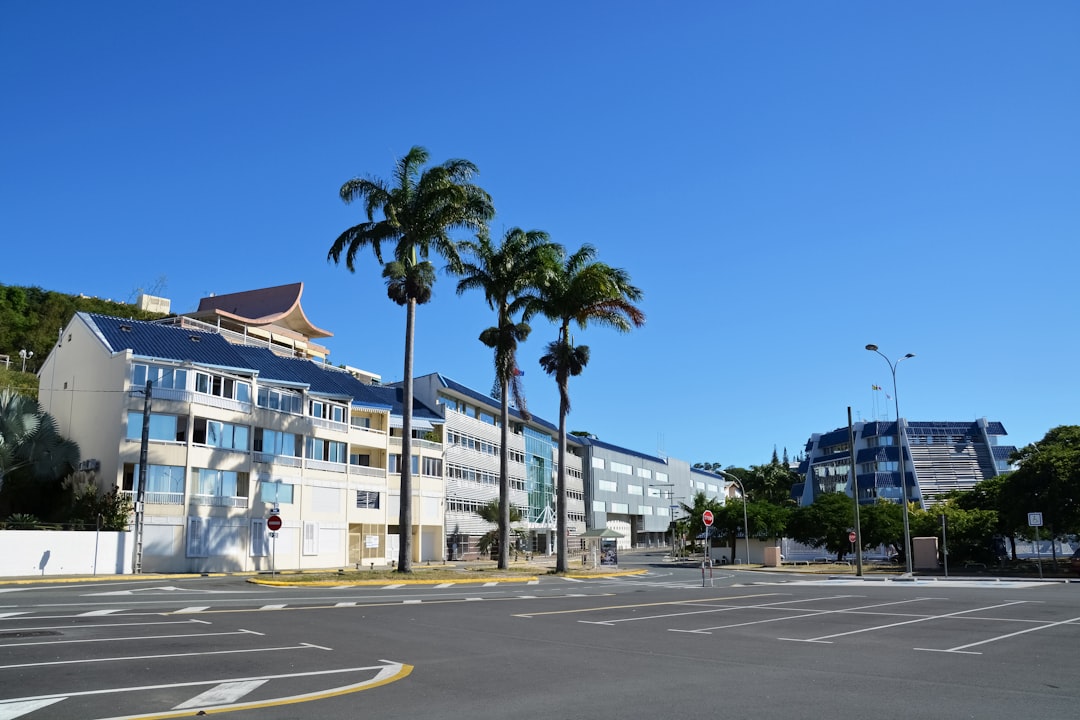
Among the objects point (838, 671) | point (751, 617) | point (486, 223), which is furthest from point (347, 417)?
point (838, 671)

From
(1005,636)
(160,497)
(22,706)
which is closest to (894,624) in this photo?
(1005,636)

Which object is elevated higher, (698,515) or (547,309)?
(547,309)

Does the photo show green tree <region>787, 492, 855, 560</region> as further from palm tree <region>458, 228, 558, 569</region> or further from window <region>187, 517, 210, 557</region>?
window <region>187, 517, 210, 557</region>

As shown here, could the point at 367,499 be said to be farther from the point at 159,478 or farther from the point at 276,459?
the point at 159,478

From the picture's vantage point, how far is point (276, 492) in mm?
48594

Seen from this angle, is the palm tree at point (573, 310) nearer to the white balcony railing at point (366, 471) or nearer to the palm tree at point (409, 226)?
the palm tree at point (409, 226)

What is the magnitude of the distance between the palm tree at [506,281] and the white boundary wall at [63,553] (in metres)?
18.1

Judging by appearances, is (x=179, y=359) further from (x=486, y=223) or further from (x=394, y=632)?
(x=394, y=632)

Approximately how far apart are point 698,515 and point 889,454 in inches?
2247

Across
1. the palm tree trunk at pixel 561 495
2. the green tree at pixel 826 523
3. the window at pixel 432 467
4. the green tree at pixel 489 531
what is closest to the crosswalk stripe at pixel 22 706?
the palm tree trunk at pixel 561 495

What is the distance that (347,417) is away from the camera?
56000 millimetres

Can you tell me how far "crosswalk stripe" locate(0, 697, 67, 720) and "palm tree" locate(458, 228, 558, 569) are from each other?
34.5 meters

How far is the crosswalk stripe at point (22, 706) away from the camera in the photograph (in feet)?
25.7

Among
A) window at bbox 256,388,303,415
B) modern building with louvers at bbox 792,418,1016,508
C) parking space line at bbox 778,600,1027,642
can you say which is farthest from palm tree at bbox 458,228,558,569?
modern building with louvers at bbox 792,418,1016,508
